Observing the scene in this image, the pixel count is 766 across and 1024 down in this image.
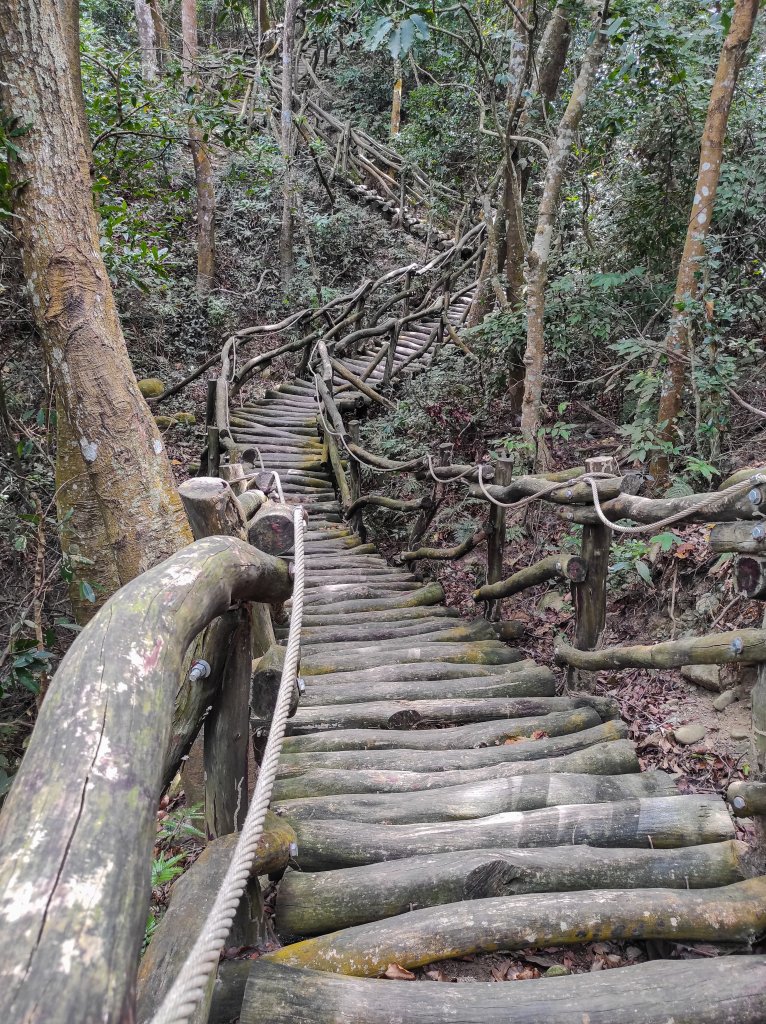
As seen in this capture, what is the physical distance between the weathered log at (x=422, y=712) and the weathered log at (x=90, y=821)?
6.87 ft

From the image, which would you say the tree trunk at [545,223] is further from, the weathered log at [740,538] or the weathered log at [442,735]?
the weathered log at [740,538]

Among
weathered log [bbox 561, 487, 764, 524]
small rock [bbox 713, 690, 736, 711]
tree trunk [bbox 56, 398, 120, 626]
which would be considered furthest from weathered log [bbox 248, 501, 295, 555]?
small rock [bbox 713, 690, 736, 711]

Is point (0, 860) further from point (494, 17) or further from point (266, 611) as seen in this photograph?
point (494, 17)

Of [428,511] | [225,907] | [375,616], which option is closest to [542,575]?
[375,616]

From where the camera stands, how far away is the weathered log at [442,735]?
3.02m

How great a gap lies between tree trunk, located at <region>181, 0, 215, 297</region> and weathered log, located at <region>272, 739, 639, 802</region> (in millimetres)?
11137

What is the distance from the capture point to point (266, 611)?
12.3 feet

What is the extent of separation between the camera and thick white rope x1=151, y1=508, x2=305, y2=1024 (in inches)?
31.9

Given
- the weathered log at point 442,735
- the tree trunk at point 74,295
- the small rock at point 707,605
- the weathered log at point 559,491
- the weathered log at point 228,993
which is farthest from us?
the small rock at point 707,605

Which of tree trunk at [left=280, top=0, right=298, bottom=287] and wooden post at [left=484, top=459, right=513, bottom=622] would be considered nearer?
wooden post at [left=484, top=459, right=513, bottom=622]

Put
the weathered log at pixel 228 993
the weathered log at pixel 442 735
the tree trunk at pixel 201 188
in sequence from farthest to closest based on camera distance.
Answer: the tree trunk at pixel 201 188, the weathered log at pixel 442 735, the weathered log at pixel 228 993

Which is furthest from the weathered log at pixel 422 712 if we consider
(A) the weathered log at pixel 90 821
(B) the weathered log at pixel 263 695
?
(A) the weathered log at pixel 90 821

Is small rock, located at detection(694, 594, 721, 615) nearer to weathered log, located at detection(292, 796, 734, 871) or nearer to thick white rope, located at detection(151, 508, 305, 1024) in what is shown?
weathered log, located at detection(292, 796, 734, 871)

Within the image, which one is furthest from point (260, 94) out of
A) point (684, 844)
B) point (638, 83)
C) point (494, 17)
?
point (684, 844)
